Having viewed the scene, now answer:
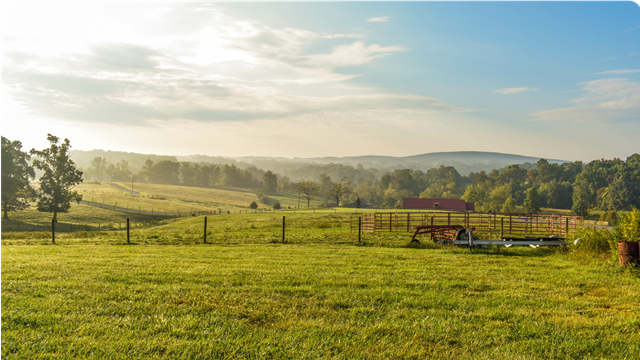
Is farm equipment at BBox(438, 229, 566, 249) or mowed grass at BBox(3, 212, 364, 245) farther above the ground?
farm equipment at BBox(438, 229, 566, 249)

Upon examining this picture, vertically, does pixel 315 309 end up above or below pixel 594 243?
below

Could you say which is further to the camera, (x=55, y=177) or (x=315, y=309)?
(x=55, y=177)

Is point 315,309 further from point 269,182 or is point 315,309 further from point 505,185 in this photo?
point 269,182

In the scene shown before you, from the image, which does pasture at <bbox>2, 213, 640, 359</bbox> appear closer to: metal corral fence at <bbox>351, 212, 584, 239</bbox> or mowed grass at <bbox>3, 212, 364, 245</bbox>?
mowed grass at <bbox>3, 212, 364, 245</bbox>

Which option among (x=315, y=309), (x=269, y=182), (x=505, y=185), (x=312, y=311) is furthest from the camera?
(x=269, y=182)

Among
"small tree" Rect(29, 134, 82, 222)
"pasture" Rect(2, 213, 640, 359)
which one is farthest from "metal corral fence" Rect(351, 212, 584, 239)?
"small tree" Rect(29, 134, 82, 222)

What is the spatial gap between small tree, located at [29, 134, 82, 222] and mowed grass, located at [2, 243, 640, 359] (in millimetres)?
61483

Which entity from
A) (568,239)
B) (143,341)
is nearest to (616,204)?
(568,239)

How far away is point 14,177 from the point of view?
63625 mm

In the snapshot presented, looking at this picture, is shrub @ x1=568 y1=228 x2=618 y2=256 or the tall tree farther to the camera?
the tall tree

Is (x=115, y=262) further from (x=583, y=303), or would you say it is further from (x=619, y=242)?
(x=619, y=242)

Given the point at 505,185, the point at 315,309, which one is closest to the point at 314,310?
the point at 315,309

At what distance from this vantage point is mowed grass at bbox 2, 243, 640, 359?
203 inches

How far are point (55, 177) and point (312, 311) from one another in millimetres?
71508
